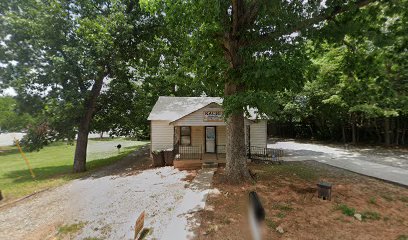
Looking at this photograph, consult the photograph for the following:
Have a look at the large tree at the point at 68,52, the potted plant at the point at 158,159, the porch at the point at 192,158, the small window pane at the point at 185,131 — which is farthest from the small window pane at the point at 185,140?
the large tree at the point at 68,52

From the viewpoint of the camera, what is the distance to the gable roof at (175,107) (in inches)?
672

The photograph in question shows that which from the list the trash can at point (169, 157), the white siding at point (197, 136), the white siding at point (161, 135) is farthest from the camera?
the white siding at point (161, 135)

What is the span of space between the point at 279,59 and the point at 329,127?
21577 mm

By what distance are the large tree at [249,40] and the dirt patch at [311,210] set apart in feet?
5.75

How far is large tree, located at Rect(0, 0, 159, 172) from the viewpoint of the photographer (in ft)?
47.3

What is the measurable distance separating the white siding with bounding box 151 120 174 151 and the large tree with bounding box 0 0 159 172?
4.67 meters

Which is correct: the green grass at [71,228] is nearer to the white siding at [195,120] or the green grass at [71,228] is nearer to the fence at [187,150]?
the white siding at [195,120]

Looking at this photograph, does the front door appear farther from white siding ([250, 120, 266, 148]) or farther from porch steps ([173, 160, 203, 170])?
porch steps ([173, 160, 203, 170])

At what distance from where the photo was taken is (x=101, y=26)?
45.4 ft

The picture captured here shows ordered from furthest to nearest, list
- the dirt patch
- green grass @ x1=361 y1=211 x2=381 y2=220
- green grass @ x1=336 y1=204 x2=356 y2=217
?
green grass @ x1=336 y1=204 x2=356 y2=217
green grass @ x1=361 y1=211 x2=381 y2=220
the dirt patch

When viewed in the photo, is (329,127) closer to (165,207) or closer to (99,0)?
(165,207)

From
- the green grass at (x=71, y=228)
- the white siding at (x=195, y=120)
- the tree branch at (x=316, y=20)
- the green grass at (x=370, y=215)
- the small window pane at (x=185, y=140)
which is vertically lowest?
the green grass at (x=71, y=228)

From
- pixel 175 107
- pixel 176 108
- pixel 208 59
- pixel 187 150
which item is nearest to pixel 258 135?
pixel 187 150

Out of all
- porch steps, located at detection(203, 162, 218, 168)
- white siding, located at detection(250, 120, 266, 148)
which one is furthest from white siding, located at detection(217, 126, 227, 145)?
porch steps, located at detection(203, 162, 218, 168)
